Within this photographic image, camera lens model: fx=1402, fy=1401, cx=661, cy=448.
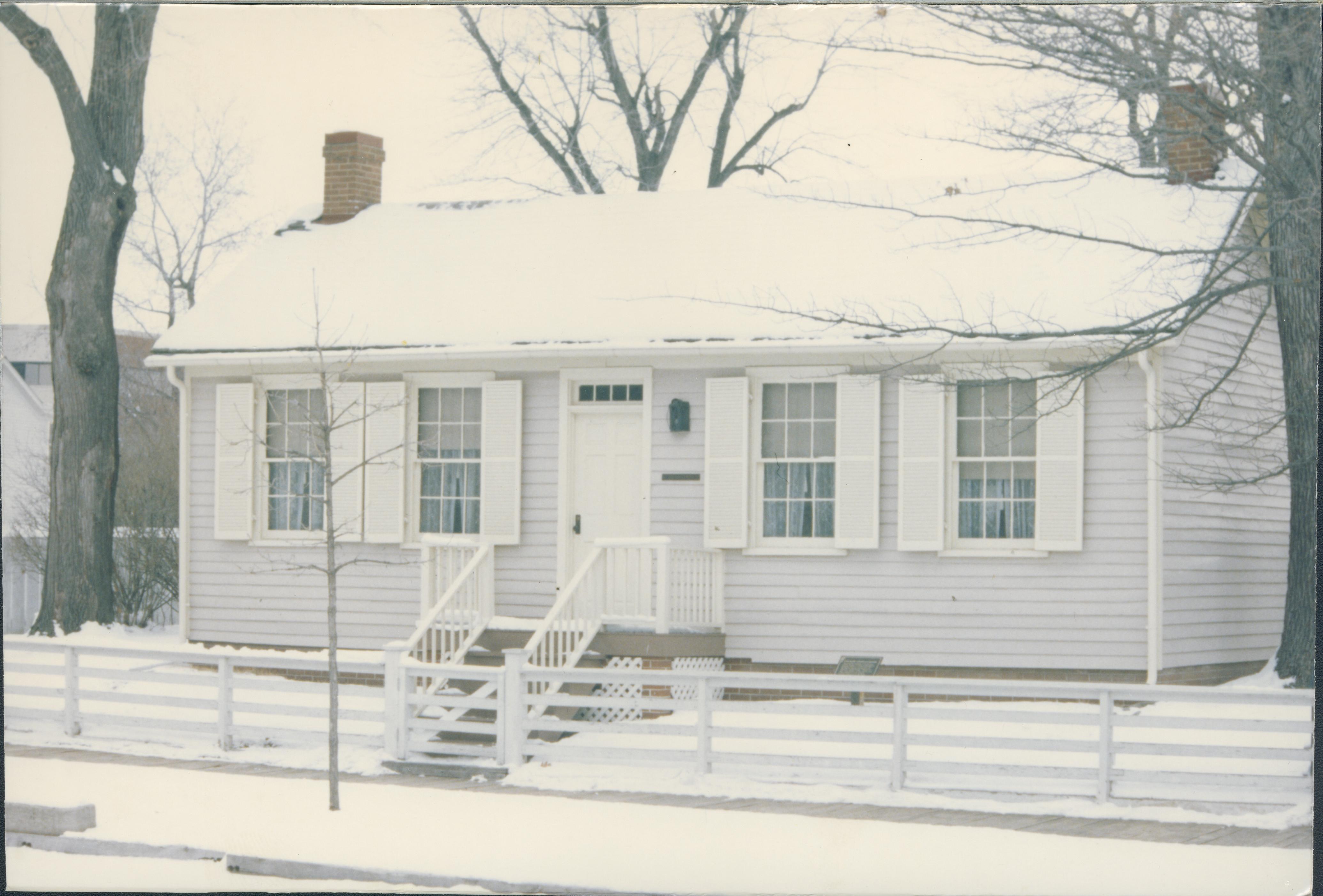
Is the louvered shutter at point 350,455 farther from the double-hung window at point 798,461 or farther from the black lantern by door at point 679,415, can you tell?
the double-hung window at point 798,461

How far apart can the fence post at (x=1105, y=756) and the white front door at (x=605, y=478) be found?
5.28 meters

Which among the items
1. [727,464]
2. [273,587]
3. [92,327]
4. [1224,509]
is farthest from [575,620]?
[92,327]

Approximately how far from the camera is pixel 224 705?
10883 millimetres

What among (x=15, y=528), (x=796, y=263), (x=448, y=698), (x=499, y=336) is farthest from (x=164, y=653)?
(x=15, y=528)

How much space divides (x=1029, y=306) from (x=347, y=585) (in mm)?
6918

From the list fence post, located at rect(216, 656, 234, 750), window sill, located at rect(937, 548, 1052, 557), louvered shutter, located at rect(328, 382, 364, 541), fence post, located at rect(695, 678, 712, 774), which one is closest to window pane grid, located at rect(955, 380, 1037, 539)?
window sill, located at rect(937, 548, 1052, 557)

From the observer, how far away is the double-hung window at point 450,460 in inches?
529

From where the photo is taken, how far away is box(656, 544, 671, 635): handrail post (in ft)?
39.1

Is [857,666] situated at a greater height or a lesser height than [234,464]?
lesser

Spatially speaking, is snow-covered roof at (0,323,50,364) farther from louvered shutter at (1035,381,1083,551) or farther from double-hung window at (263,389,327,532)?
louvered shutter at (1035,381,1083,551)

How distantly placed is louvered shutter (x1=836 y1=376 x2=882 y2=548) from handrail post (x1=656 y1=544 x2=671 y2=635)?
159 cm

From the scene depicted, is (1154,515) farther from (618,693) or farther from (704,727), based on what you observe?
(618,693)

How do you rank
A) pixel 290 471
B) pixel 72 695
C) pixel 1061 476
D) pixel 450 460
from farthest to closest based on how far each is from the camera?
pixel 290 471
pixel 450 460
pixel 1061 476
pixel 72 695

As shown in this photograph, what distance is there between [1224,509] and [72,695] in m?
9.97
